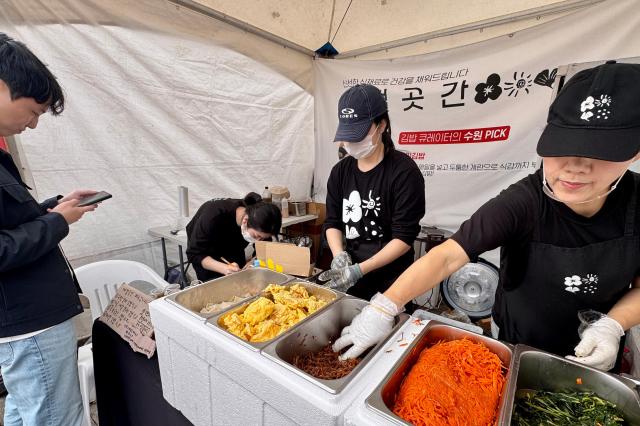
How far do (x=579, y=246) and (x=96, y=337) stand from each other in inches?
88.9

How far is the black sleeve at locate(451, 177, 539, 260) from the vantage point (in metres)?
1.03

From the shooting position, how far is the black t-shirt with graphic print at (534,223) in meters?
0.96

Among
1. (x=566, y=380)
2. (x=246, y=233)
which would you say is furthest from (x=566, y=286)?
(x=246, y=233)

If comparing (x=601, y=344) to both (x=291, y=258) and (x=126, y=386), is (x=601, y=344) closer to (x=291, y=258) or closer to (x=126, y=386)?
(x=291, y=258)

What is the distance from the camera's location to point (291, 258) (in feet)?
5.44

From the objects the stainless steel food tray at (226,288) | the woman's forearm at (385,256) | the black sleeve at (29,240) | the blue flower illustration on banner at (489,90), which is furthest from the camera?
the blue flower illustration on banner at (489,90)

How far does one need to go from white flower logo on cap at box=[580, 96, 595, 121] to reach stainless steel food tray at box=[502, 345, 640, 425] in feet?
2.31

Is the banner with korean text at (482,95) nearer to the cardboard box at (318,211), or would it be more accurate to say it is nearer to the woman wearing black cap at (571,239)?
the cardboard box at (318,211)

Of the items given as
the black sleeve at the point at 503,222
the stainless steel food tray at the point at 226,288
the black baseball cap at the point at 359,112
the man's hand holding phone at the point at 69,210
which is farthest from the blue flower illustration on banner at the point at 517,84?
the man's hand holding phone at the point at 69,210

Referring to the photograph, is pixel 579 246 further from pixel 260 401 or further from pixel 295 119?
pixel 295 119

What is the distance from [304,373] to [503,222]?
0.83 meters

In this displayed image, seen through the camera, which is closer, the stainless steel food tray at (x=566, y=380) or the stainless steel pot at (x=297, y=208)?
the stainless steel food tray at (x=566, y=380)

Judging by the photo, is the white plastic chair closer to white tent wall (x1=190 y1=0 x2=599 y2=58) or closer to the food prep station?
the food prep station

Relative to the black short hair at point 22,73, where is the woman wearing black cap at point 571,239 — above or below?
below
